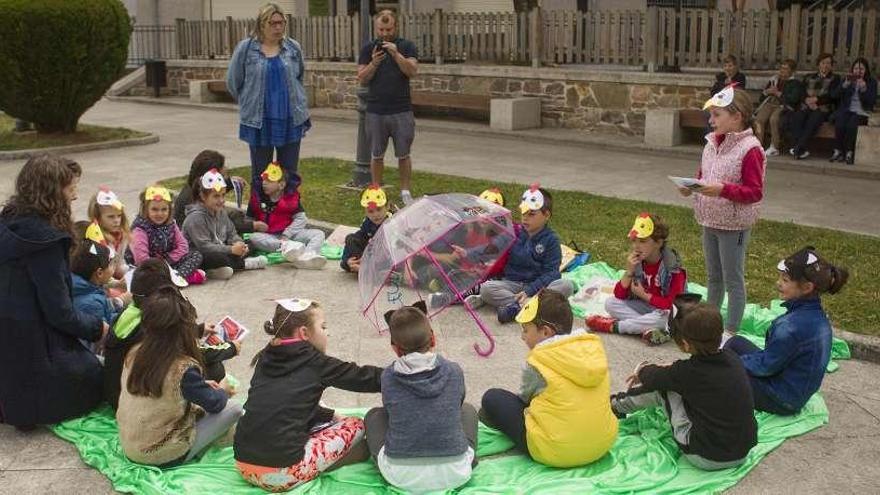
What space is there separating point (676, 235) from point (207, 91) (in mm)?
15838

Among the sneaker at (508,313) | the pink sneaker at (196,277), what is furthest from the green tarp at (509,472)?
the pink sneaker at (196,277)

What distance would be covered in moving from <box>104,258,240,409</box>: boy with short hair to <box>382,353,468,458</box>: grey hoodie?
3.73ft

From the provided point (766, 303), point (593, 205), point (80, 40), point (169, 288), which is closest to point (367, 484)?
point (169, 288)

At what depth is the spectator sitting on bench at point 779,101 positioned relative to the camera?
13.6 metres

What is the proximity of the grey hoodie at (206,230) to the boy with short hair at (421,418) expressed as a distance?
151 inches

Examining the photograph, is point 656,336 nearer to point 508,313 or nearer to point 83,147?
Result: point 508,313

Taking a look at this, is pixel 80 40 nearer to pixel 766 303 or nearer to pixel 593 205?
pixel 593 205

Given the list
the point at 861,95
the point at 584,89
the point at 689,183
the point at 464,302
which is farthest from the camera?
the point at 584,89

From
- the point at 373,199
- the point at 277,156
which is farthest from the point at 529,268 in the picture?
the point at 277,156

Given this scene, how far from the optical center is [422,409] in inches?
175

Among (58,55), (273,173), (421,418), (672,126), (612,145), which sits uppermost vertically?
(58,55)

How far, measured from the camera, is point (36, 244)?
16.3ft

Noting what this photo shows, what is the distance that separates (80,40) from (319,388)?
1176cm

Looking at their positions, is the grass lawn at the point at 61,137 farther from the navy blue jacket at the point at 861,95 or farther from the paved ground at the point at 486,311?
the navy blue jacket at the point at 861,95
